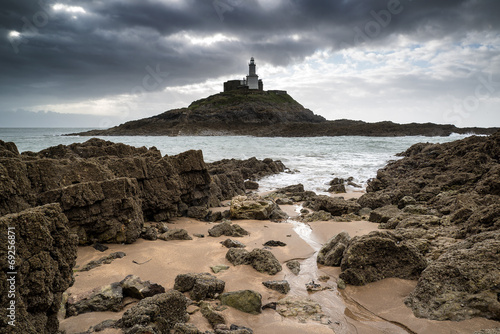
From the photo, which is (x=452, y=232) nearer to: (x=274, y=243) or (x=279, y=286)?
(x=274, y=243)

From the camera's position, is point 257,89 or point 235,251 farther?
point 257,89

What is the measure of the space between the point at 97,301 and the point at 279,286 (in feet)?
7.04

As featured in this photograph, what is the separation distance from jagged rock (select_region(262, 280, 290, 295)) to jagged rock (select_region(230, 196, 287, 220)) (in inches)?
136

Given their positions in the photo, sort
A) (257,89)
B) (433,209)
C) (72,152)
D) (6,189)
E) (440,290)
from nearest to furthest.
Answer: (440,290)
(6,189)
(433,209)
(72,152)
(257,89)

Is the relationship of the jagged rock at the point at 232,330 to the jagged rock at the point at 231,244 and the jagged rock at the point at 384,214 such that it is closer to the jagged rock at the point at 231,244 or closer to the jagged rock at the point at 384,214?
the jagged rock at the point at 231,244

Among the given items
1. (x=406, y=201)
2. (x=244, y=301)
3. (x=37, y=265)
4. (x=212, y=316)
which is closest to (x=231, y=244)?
(x=244, y=301)

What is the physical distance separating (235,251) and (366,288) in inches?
77.6

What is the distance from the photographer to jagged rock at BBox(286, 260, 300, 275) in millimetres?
Answer: 4574

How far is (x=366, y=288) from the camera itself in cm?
399

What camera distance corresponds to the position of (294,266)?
15.4 ft

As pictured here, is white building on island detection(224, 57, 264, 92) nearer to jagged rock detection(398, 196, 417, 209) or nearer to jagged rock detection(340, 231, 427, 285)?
jagged rock detection(398, 196, 417, 209)

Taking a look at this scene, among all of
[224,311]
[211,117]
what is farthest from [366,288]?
[211,117]

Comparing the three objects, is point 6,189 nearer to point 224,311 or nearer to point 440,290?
point 224,311

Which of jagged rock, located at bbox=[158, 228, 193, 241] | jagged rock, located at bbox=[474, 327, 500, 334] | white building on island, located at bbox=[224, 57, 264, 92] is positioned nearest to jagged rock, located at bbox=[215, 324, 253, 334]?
jagged rock, located at bbox=[474, 327, 500, 334]
